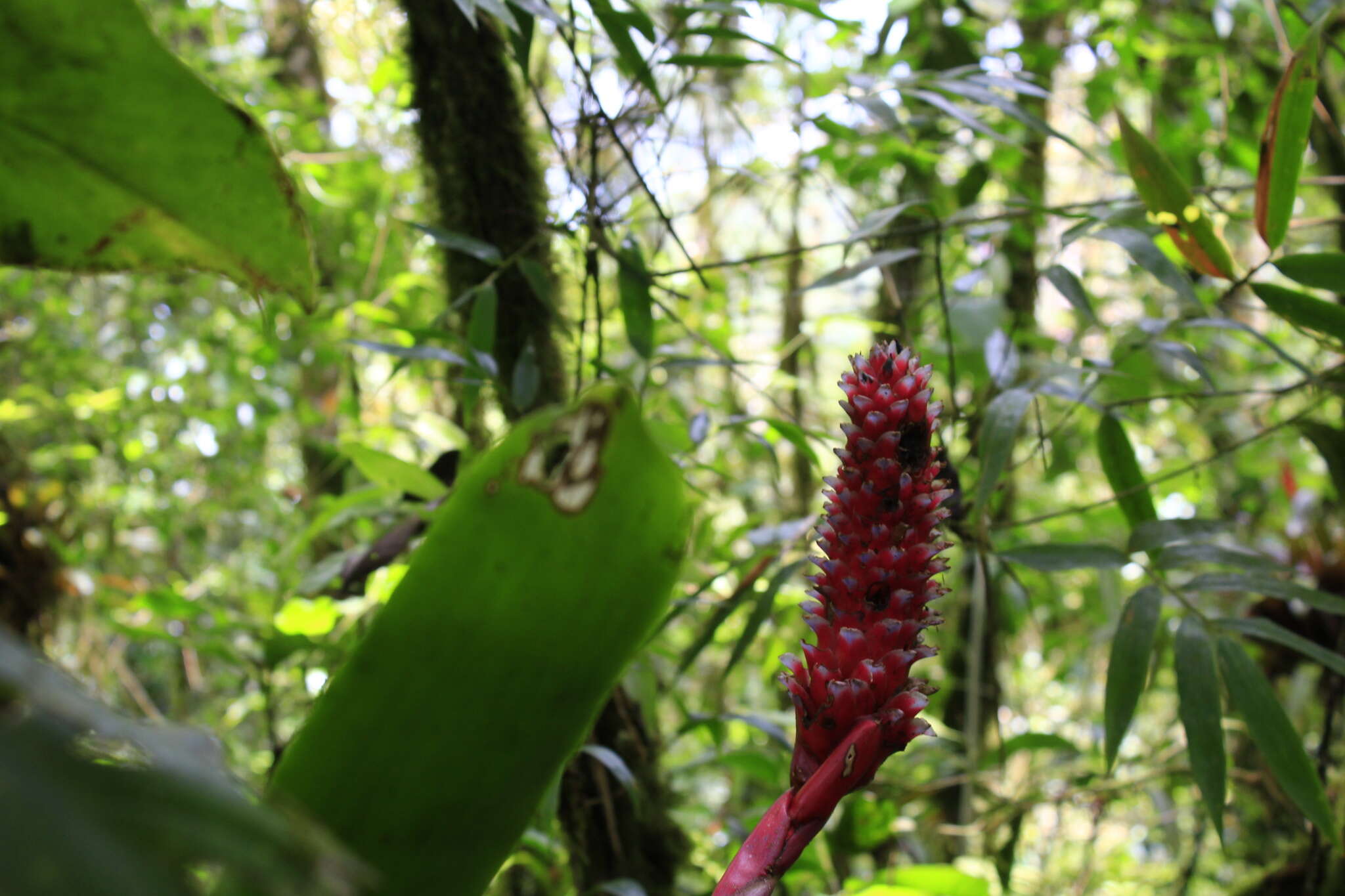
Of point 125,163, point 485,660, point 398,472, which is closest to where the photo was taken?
point 485,660

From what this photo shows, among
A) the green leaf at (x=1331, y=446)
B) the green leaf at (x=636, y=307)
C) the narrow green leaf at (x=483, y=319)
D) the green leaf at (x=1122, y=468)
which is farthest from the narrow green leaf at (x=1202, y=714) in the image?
the narrow green leaf at (x=483, y=319)

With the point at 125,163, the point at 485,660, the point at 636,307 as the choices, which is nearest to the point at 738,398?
the point at 636,307

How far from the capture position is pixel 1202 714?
64cm

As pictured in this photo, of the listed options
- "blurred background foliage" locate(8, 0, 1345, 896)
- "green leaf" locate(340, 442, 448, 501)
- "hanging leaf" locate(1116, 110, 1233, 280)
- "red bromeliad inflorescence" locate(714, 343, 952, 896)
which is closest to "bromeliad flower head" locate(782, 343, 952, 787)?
"red bromeliad inflorescence" locate(714, 343, 952, 896)

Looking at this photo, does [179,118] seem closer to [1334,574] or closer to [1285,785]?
[1285,785]

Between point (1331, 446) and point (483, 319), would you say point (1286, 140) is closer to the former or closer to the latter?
point (1331, 446)

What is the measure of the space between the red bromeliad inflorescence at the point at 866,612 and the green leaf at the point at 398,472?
56cm

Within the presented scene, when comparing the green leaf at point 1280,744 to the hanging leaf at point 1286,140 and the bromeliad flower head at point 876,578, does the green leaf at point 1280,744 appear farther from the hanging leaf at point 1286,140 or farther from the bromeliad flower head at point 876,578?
the bromeliad flower head at point 876,578

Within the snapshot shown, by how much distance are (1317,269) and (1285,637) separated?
0.91 ft

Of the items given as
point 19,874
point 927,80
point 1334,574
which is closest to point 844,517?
point 19,874

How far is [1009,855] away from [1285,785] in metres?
0.47

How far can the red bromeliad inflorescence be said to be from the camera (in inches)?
13.0

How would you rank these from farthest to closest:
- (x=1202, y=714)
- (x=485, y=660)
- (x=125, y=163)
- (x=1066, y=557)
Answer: (x=1066, y=557) → (x=1202, y=714) → (x=125, y=163) → (x=485, y=660)

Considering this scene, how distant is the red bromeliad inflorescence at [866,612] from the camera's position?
33 centimetres
